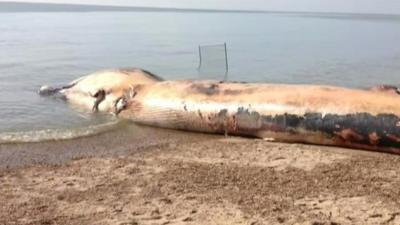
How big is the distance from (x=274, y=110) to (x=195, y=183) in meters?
2.91

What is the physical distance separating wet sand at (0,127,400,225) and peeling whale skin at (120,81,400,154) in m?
0.27

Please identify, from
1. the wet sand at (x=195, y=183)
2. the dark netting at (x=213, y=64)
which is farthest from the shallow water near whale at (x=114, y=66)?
the wet sand at (x=195, y=183)

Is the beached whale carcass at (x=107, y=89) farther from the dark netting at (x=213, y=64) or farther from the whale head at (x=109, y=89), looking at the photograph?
the dark netting at (x=213, y=64)

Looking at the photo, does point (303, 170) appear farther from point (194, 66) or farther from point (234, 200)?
point (194, 66)

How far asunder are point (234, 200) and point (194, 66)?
48.4ft

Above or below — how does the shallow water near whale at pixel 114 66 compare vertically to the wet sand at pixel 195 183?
above

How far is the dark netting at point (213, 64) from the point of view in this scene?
18594 mm

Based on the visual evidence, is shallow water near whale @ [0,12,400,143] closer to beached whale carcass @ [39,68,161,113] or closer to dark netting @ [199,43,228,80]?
dark netting @ [199,43,228,80]

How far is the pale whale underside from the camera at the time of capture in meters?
8.60

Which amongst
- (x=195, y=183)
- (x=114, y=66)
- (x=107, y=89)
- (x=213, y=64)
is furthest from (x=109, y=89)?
(x=213, y=64)

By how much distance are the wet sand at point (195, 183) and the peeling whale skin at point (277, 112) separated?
27 centimetres

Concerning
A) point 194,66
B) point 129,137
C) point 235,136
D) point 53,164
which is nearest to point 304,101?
point 235,136

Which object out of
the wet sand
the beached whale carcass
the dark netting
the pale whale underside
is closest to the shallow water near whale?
the dark netting

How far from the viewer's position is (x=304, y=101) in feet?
30.6
